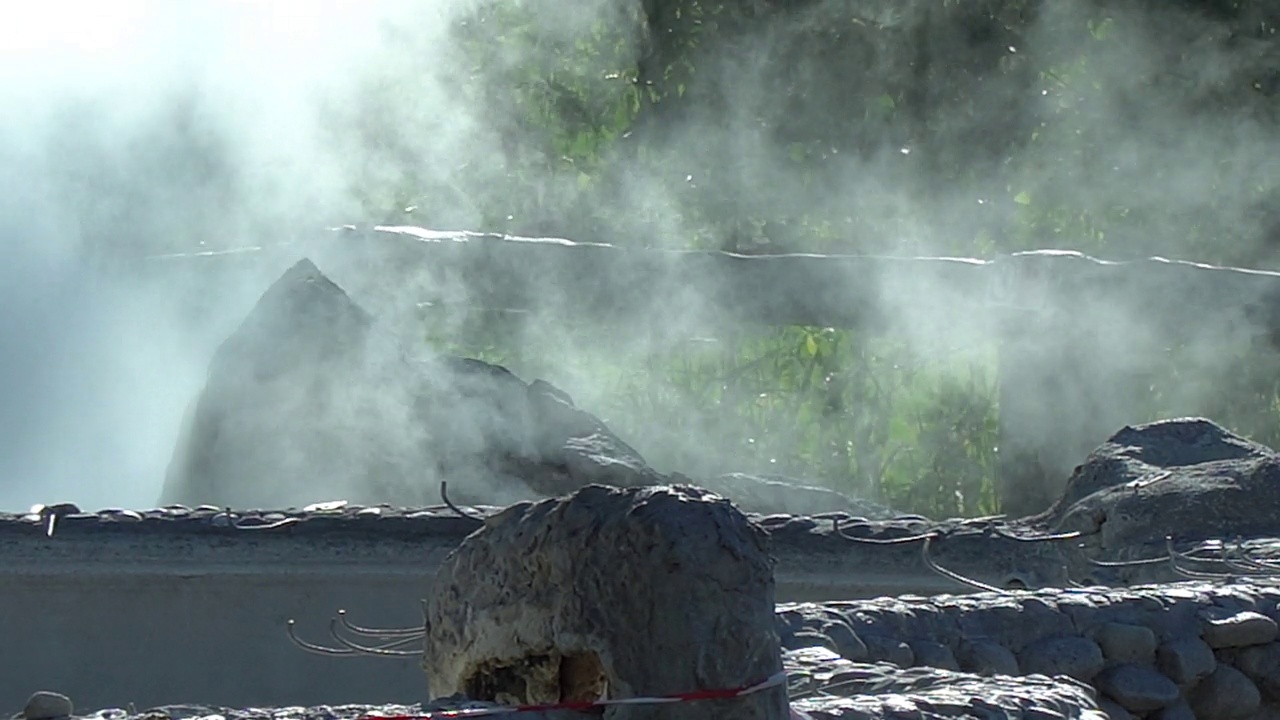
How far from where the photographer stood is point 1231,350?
8469mm

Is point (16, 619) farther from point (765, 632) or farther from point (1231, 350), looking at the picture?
point (1231, 350)

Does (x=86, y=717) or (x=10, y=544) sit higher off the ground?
(x=10, y=544)

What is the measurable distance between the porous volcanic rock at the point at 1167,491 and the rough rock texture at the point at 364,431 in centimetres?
89

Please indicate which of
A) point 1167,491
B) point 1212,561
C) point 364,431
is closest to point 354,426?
point 364,431

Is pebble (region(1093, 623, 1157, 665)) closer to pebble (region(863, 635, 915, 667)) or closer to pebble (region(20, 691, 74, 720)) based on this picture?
pebble (region(863, 635, 915, 667))

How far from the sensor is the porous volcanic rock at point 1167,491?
5.33m

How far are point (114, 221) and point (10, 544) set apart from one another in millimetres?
6353

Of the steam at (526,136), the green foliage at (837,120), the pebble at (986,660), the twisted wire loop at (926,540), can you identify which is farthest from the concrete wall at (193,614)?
the green foliage at (837,120)

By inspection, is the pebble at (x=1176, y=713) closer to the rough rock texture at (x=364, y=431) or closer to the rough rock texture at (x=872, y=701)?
the rough rock texture at (x=872, y=701)

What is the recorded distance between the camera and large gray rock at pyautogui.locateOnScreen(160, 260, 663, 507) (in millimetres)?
6670

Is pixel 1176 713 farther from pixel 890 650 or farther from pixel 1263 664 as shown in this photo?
pixel 890 650

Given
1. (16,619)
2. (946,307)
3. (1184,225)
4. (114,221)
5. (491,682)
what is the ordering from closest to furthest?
1. (491,682)
2. (16,619)
3. (946,307)
4. (114,221)
5. (1184,225)

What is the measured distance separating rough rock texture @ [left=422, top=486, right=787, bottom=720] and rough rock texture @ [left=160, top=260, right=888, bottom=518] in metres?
3.86

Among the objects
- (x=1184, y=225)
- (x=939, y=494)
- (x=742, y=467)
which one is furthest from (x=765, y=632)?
(x=1184, y=225)
